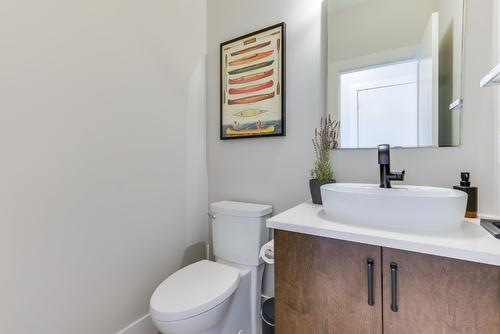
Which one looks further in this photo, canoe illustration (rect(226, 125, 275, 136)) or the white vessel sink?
canoe illustration (rect(226, 125, 275, 136))

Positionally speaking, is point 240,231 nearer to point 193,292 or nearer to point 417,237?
point 193,292

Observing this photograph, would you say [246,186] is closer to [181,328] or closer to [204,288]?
[204,288]

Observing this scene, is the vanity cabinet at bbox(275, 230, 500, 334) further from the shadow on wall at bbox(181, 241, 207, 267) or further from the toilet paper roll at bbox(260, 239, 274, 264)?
the shadow on wall at bbox(181, 241, 207, 267)

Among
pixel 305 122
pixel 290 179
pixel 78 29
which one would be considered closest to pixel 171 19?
pixel 78 29

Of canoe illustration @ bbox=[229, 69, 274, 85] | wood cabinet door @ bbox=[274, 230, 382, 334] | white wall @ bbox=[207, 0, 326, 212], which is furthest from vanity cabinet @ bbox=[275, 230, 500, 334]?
canoe illustration @ bbox=[229, 69, 274, 85]

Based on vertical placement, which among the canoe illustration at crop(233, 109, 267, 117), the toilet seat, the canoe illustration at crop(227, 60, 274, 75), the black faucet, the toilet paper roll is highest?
the canoe illustration at crop(227, 60, 274, 75)

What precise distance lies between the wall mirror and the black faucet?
0.82 feet

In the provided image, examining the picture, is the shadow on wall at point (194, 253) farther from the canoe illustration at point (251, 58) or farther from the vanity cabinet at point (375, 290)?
the canoe illustration at point (251, 58)

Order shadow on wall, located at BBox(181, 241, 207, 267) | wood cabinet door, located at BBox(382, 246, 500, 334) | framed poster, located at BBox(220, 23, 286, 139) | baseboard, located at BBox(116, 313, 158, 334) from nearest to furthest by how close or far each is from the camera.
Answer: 1. wood cabinet door, located at BBox(382, 246, 500, 334)
2. baseboard, located at BBox(116, 313, 158, 334)
3. framed poster, located at BBox(220, 23, 286, 139)
4. shadow on wall, located at BBox(181, 241, 207, 267)

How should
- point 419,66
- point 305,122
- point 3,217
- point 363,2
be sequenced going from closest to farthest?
point 3,217 < point 419,66 < point 363,2 < point 305,122

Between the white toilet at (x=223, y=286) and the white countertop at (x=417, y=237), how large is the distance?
457 millimetres

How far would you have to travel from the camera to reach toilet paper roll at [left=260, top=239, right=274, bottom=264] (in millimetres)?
1183

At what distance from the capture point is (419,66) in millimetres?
1122

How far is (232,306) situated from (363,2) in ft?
5.67
